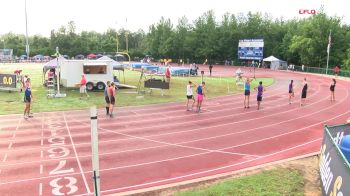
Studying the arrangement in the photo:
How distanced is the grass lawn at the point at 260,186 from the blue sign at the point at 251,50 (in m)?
57.4

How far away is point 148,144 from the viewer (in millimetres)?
14594

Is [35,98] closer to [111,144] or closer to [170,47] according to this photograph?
[111,144]

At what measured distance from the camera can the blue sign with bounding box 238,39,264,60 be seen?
66700 mm

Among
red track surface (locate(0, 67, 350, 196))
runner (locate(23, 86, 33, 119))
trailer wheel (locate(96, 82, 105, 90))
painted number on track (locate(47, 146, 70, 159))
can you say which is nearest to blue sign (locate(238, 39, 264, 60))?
trailer wheel (locate(96, 82, 105, 90))

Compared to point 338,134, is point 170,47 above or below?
above

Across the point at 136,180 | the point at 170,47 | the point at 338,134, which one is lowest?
the point at 136,180

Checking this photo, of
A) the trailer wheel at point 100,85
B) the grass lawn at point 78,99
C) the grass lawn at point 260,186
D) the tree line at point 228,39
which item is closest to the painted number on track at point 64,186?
the grass lawn at point 260,186

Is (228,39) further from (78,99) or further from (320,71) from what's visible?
(78,99)

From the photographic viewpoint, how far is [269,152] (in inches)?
544

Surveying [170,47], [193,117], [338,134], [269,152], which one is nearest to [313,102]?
[193,117]

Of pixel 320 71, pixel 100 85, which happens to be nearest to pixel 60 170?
pixel 100 85

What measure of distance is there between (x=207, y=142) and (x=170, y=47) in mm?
71229

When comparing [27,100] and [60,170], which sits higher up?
[27,100]

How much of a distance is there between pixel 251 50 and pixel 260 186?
2403 inches
